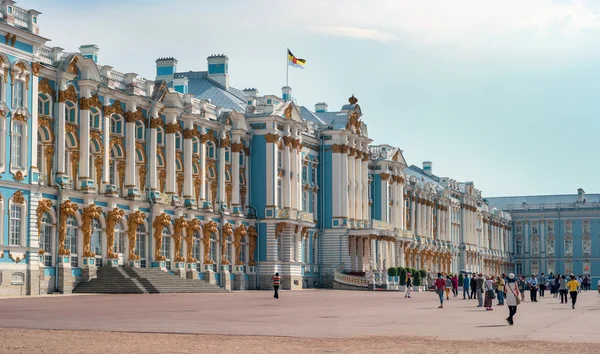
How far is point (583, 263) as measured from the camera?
15125 cm

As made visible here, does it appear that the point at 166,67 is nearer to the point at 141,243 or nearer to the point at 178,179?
the point at 178,179

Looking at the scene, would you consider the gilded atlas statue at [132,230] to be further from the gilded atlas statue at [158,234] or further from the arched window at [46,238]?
the arched window at [46,238]

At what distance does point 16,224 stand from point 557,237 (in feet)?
385

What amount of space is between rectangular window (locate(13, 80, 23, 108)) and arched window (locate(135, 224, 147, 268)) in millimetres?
13529

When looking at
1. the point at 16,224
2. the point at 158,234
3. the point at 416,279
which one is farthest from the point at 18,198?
the point at 416,279

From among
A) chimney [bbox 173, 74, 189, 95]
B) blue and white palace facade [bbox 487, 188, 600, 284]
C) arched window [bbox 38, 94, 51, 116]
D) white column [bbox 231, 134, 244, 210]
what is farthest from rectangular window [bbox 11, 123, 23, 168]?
blue and white palace facade [bbox 487, 188, 600, 284]

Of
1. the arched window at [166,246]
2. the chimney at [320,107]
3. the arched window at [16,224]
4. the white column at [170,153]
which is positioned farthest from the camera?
the chimney at [320,107]

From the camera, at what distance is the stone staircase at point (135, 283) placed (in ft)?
173

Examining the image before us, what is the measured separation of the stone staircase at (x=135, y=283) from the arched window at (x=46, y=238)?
2206mm

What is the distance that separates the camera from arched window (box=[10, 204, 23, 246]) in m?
48.0

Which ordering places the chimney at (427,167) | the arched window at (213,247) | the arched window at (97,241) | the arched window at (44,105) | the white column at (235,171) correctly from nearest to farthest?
the arched window at (44,105) < the arched window at (97,241) < the arched window at (213,247) < the white column at (235,171) < the chimney at (427,167)

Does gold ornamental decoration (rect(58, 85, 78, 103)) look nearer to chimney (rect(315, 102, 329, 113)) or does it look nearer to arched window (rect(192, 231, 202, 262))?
arched window (rect(192, 231, 202, 262))

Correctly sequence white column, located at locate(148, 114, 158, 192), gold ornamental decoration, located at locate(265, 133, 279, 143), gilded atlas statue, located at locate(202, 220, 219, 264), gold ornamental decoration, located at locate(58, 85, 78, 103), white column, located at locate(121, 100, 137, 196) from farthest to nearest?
gold ornamental decoration, located at locate(265, 133, 279, 143) → gilded atlas statue, located at locate(202, 220, 219, 264) → white column, located at locate(148, 114, 158, 192) → white column, located at locate(121, 100, 137, 196) → gold ornamental decoration, located at locate(58, 85, 78, 103)

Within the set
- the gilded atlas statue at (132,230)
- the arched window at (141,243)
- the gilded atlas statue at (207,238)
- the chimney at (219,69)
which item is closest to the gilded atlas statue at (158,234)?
the arched window at (141,243)
